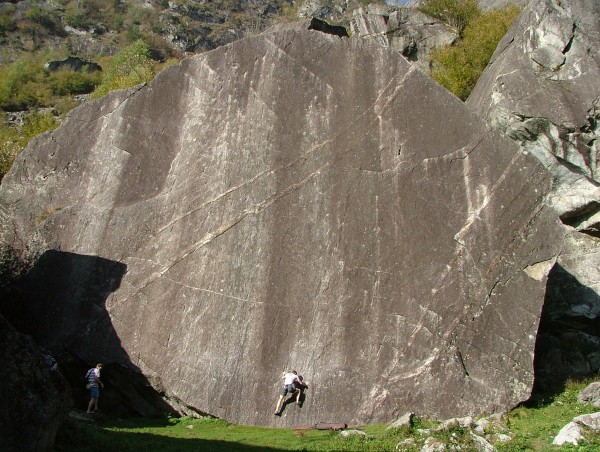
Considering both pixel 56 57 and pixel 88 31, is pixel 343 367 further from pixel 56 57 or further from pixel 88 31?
pixel 88 31

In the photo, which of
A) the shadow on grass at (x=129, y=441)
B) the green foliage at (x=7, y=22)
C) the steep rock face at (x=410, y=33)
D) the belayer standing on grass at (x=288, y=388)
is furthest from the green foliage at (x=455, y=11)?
the green foliage at (x=7, y=22)

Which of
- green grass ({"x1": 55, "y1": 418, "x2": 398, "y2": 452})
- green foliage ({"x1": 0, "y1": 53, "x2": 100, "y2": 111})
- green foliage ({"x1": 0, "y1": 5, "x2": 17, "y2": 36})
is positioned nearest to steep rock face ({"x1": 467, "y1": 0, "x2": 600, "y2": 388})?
green grass ({"x1": 55, "y1": 418, "x2": 398, "y2": 452})

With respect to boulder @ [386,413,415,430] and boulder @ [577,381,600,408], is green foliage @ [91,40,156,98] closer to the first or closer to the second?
boulder @ [386,413,415,430]

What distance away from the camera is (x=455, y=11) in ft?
109

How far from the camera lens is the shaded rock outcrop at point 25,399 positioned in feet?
23.2

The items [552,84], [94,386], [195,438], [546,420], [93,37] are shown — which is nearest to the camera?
[195,438]

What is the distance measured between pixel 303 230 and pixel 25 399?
714cm

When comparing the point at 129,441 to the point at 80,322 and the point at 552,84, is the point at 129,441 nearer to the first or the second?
the point at 80,322

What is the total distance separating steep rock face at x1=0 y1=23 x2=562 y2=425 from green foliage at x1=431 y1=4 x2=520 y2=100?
12563mm

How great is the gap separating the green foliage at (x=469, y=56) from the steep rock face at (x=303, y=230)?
12.6 meters

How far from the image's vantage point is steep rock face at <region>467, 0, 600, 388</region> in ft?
49.8

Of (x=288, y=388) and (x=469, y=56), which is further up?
(x=469, y=56)

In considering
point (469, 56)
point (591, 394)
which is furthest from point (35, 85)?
point (591, 394)

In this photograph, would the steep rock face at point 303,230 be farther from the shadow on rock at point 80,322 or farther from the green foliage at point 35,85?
the green foliage at point 35,85
